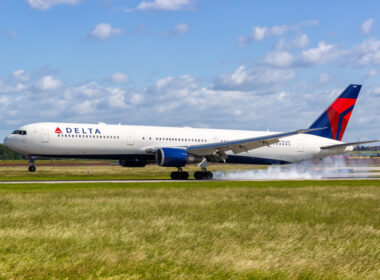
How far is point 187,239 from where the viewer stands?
40.4 feet

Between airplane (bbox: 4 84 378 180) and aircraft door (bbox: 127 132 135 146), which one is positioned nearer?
airplane (bbox: 4 84 378 180)

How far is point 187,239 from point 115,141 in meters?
28.3

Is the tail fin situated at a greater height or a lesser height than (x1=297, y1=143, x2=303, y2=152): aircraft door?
greater

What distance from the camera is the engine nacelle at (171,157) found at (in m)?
38.7

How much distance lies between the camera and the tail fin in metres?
50.3

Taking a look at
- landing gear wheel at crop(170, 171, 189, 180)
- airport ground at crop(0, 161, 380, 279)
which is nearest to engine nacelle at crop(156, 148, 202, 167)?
landing gear wheel at crop(170, 171, 189, 180)

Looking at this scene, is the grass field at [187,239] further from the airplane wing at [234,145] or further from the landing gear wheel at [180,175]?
the landing gear wheel at [180,175]

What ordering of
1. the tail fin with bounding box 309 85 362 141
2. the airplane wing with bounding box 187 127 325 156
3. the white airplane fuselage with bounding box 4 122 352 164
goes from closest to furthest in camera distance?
1. the white airplane fuselage with bounding box 4 122 352 164
2. the airplane wing with bounding box 187 127 325 156
3. the tail fin with bounding box 309 85 362 141

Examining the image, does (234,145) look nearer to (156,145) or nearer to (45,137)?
(156,145)

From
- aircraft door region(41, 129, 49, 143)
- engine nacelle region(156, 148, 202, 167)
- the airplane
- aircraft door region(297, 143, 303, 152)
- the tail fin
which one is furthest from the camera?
the tail fin

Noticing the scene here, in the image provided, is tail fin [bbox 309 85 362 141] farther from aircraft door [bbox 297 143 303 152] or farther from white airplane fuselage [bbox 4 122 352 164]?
white airplane fuselage [bbox 4 122 352 164]

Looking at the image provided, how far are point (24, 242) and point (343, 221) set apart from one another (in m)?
10.3

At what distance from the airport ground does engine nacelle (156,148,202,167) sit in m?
16.7

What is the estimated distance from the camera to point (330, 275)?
8.89 metres
